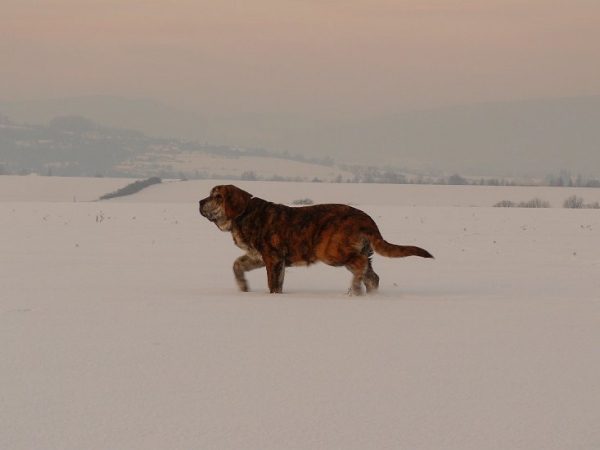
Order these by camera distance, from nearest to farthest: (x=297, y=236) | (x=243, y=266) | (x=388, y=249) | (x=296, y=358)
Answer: (x=296, y=358) < (x=388, y=249) < (x=297, y=236) < (x=243, y=266)

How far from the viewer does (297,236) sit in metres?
9.38

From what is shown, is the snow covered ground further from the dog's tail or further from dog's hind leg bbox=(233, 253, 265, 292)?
the dog's tail

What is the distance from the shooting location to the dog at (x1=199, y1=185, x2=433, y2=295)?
924 centimetres

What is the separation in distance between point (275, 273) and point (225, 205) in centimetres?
90

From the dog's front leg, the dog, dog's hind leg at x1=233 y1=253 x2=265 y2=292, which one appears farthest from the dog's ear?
the dog's front leg

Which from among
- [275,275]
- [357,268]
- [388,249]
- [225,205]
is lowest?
[275,275]

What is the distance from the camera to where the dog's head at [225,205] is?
31.6ft

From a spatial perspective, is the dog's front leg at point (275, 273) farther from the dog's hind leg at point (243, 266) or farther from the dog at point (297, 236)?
the dog's hind leg at point (243, 266)

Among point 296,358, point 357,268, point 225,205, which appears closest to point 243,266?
point 225,205

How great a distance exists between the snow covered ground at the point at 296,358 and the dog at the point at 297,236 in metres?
0.34

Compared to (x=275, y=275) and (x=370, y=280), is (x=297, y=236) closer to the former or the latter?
(x=275, y=275)

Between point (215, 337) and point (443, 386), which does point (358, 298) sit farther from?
point (443, 386)

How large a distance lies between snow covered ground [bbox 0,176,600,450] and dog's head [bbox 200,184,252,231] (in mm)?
797

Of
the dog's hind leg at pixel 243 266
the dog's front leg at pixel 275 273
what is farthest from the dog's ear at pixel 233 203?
the dog's front leg at pixel 275 273
